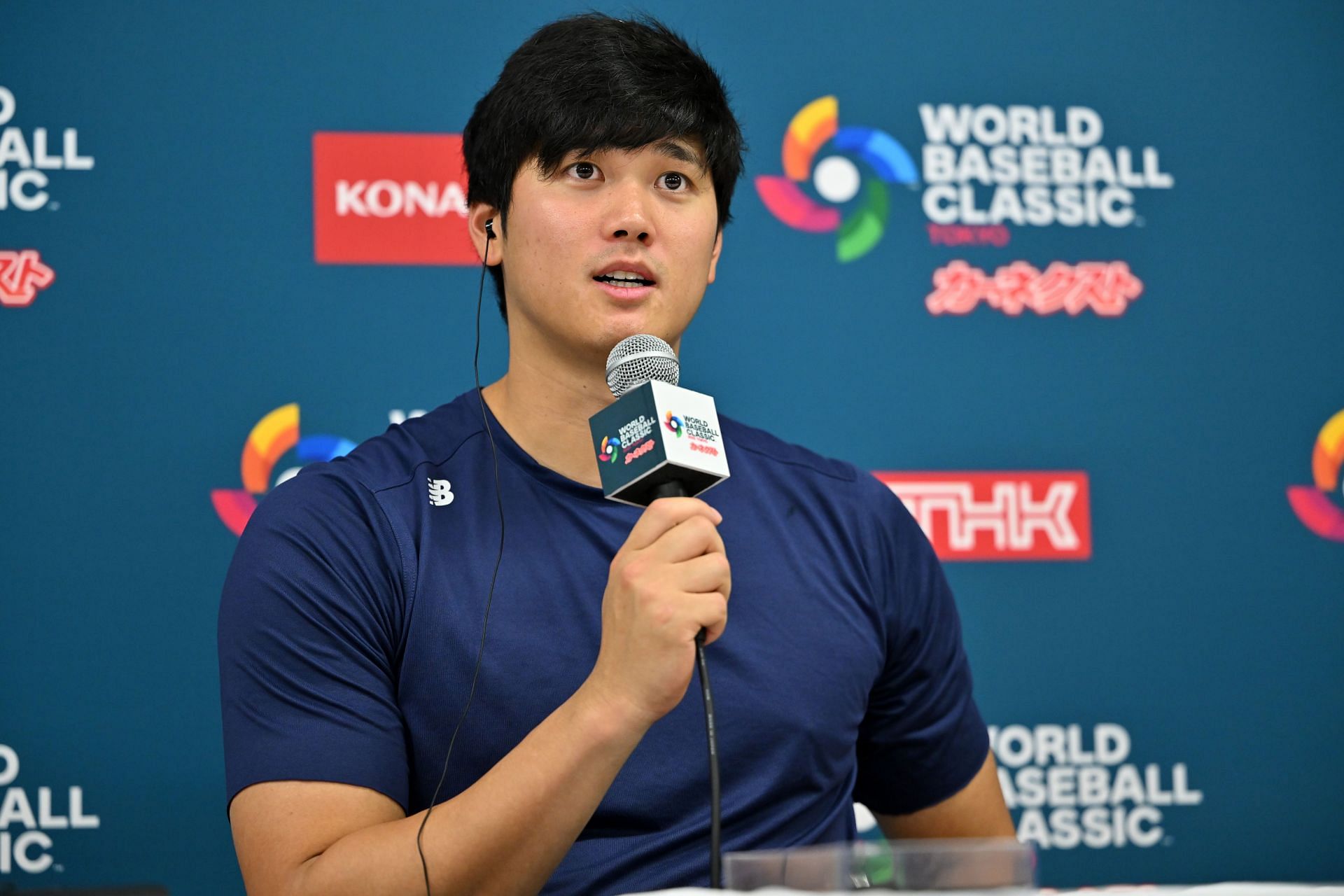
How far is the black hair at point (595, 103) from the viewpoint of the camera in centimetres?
A: 131

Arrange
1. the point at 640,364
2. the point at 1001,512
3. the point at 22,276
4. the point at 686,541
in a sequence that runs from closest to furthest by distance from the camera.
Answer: the point at 686,541
the point at 640,364
the point at 22,276
the point at 1001,512

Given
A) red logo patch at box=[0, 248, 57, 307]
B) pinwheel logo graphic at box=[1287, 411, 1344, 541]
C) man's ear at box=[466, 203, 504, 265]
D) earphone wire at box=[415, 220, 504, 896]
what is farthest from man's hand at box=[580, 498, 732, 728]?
pinwheel logo graphic at box=[1287, 411, 1344, 541]

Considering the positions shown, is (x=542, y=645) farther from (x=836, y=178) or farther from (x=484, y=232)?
(x=836, y=178)

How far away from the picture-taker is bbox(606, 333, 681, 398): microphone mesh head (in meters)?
1.14

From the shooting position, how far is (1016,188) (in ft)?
6.82

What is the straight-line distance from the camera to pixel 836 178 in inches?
80.4

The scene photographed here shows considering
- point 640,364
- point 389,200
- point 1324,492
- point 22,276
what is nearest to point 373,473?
point 640,364

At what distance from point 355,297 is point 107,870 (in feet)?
2.90

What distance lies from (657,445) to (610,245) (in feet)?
1.31

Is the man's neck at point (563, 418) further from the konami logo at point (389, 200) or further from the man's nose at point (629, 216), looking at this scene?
the konami logo at point (389, 200)

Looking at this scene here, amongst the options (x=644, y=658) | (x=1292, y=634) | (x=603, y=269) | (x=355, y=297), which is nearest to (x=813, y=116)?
(x=355, y=297)

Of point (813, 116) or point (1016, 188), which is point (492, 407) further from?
point (1016, 188)

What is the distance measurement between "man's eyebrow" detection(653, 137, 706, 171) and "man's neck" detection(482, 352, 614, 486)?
23cm

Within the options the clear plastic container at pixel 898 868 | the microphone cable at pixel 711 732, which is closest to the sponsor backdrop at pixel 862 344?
the microphone cable at pixel 711 732
